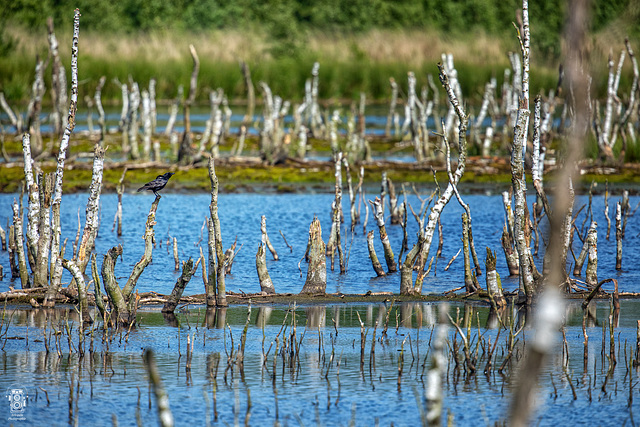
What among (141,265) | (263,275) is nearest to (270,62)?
(263,275)

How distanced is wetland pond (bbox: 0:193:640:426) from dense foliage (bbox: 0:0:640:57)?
99.9ft

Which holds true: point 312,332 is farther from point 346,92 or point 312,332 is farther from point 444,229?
point 346,92

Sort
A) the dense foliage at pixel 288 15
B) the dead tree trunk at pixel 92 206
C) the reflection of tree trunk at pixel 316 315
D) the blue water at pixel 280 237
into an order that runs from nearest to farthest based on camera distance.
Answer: the dead tree trunk at pixel 92 206
the reflection of tree trunk at pixel 316 315
the blue water at pixel 280 237
the dense foliage at pixel 288 15

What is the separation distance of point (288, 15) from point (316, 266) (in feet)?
126

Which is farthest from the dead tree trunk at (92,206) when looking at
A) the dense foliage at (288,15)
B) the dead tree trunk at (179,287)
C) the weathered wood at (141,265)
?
the dense foliage at (288,15)

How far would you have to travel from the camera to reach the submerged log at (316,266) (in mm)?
8930

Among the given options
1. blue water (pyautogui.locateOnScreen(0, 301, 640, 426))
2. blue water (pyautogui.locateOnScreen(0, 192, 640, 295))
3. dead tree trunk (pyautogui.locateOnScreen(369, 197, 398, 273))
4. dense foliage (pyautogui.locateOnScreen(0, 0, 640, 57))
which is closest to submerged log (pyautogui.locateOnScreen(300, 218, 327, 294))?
blue water (pyautogui.locateOnScreen(0, 192, 640, 295))

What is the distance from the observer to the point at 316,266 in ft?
29.7

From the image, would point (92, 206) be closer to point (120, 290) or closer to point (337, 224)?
point (120, 290)

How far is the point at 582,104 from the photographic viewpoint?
6.72 feet

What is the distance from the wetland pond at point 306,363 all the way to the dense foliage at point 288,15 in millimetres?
30448

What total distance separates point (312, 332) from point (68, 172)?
39.1 ft

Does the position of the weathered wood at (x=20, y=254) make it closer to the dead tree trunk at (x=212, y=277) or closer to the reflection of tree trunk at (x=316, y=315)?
the dead tree trunk at (x=212, y=277)

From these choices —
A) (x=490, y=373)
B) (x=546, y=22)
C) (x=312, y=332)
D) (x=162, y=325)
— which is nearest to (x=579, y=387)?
(x=490, y=373)
